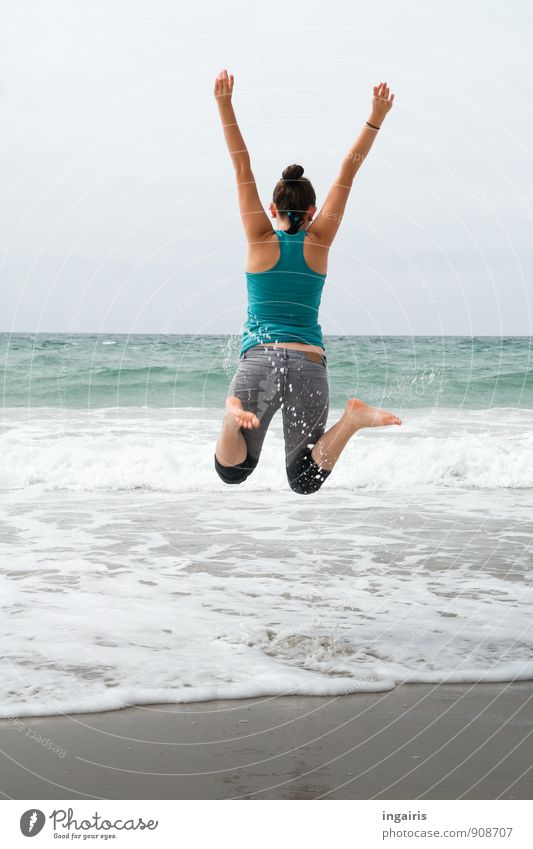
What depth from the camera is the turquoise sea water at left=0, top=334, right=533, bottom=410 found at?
82.3 feet

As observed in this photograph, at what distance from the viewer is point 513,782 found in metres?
4.94

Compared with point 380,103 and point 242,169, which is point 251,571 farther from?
point 380,103

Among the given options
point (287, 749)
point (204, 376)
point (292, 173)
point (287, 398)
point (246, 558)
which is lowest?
point (287, 749)

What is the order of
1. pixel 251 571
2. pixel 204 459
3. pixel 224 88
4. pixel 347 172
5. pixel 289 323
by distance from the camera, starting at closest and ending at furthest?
pixel 224 88
pixel 347 172
pixel 289 323
pixel 251 571
pixel 204 459

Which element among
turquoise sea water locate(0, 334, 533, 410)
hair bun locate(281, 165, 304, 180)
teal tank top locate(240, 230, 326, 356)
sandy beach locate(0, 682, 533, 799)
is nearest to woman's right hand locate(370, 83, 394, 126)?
hair bun locate(281, 165, 304, 180)

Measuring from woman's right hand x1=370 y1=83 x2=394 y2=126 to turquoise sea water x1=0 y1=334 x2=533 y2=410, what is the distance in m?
14.2

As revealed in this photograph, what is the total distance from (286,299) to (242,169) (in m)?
0.84

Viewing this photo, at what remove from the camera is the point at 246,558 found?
10.6 meters

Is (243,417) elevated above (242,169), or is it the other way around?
(242,169)

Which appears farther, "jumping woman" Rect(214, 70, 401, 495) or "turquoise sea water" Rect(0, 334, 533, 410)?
"turquoise sea water" Rect(0, 334, 533, 410)

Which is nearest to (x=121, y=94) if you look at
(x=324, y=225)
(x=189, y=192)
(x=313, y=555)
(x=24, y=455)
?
(x=189, y=192)

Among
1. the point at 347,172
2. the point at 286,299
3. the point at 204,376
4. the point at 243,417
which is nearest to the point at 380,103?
the point at 347,172

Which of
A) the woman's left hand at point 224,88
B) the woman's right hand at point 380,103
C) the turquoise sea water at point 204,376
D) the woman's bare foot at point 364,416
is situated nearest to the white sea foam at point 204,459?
the turquoise sea water at point 204,376

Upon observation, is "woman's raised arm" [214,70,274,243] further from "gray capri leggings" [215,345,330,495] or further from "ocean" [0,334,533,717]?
"ocean" [0,334,533,717]
